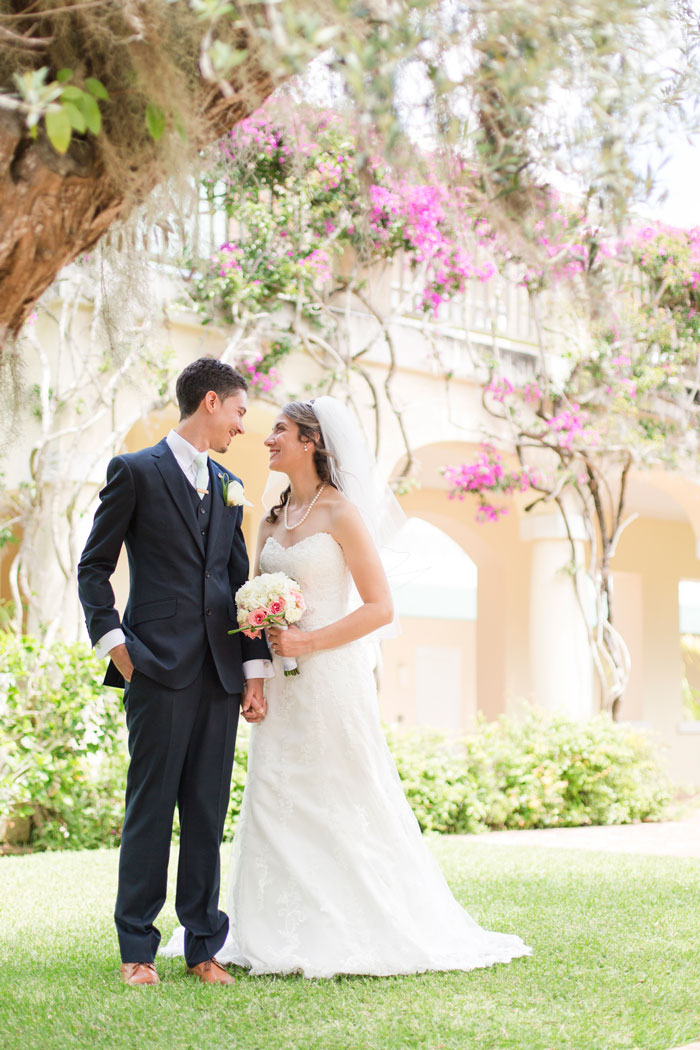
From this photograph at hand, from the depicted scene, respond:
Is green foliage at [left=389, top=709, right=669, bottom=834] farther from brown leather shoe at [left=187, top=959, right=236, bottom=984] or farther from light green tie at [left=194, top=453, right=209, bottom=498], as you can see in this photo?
light green tie at [left=194, top=453, right=209, bottom=498]

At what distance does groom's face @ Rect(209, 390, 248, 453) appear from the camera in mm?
3695

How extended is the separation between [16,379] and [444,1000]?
85.6 inches

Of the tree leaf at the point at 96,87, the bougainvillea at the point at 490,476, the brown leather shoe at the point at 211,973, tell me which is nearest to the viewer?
the tree leaf at the point at 96,87

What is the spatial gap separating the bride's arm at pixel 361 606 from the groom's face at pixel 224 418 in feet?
1.85

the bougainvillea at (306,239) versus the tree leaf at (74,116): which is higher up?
the bougainvillea at (306,239)

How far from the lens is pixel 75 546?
7.63 m

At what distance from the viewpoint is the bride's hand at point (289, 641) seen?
385 centimetres

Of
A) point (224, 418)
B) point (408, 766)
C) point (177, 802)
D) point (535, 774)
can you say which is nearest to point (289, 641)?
point (177, 802)

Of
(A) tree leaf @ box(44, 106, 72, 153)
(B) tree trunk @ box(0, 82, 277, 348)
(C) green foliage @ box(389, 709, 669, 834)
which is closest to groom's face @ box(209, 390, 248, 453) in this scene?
(B) tree trunk @ box(0, 82, 277, 348)

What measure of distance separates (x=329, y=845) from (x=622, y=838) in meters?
4.79

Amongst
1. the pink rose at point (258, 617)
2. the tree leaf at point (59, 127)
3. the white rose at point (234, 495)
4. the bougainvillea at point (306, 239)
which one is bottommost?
the pink rose at point (258, 617)

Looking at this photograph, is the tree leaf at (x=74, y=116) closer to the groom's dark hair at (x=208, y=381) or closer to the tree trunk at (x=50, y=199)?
the tree trunk at (x=50, y=199)

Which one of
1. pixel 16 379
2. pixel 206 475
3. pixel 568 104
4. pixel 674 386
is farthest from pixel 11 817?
pixel 674 386

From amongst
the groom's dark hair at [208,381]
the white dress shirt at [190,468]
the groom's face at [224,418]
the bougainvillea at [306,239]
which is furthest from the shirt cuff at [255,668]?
the bougainvillea at [306,239]
